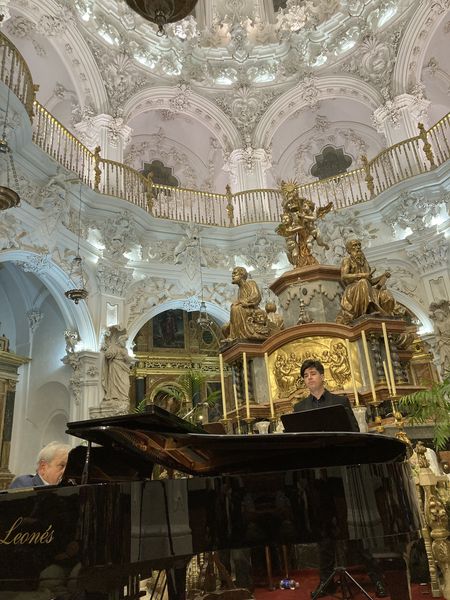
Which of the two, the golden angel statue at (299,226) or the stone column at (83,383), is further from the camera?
the stone column at (83,383)

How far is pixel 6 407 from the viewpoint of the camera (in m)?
11.5

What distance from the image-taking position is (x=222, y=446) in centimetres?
282

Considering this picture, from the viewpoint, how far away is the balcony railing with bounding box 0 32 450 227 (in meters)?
11.4

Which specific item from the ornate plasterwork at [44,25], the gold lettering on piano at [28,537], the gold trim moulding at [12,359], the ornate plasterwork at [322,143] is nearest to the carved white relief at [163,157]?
the ornate plasterwork at [322,143]

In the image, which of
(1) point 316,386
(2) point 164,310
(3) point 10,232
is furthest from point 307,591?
(2) point 164,310

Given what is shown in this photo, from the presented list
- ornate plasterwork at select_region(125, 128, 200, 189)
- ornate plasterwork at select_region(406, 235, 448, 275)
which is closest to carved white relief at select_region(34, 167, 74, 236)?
ornate plasterwork at select_region(125, 128, 200, 189)

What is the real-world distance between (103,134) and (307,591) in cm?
1262

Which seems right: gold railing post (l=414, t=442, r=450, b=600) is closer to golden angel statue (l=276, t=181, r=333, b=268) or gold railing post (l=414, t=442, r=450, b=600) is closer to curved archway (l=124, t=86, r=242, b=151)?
golden angel statue (l=276, t=181, r=333, b=268)

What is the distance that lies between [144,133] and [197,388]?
9.49m

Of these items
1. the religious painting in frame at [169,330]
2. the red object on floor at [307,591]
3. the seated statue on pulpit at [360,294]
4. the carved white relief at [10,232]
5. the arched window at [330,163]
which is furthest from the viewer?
the arched window at [330,163]

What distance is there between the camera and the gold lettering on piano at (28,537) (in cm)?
220

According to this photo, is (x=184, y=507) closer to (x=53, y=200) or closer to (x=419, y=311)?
(x=53, y=200)

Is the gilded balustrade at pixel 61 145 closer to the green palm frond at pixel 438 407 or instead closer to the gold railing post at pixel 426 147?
the gold railing post at pixel 426 147

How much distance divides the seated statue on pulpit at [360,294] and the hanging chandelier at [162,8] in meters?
4.91
